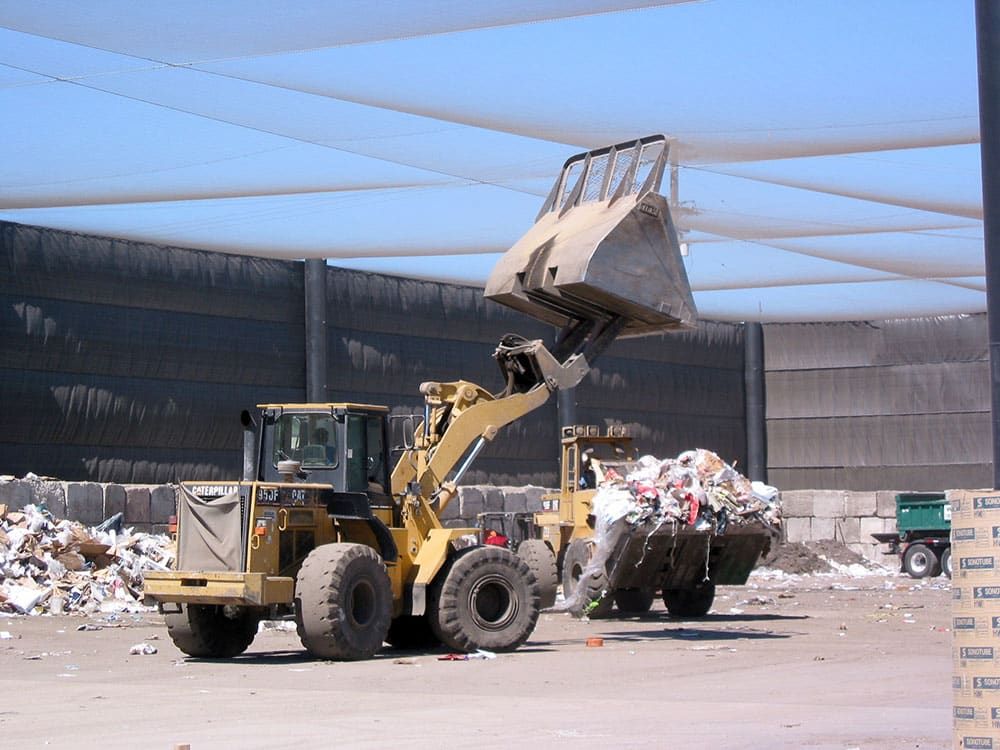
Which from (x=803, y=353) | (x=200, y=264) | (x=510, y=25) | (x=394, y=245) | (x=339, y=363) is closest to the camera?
(x=510, y=25)

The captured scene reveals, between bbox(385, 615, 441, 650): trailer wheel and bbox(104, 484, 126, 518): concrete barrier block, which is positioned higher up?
bbox(104, 484, 126, 518): concrete barrier block

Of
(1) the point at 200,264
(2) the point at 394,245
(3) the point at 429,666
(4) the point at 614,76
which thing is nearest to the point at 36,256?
(1) the point at 200,264

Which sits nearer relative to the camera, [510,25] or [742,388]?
[510,25]

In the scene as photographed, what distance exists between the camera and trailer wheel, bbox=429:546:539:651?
13.5m

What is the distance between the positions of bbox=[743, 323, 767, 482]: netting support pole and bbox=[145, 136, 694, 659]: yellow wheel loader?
20983 millimetres

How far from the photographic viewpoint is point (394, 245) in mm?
23531

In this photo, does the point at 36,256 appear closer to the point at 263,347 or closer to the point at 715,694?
the point at 263,347

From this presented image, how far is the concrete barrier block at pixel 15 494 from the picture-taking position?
21.7 metres

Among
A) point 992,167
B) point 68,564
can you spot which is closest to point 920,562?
point 68,564

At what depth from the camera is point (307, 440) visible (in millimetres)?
13867

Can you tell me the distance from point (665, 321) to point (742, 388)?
21.6 metres

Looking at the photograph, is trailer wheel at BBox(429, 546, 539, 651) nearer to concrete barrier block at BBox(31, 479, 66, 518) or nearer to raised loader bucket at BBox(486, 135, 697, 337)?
raised loader bucket at BBox(486, 135, 697, 337)

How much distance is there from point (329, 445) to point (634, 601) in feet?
24.5

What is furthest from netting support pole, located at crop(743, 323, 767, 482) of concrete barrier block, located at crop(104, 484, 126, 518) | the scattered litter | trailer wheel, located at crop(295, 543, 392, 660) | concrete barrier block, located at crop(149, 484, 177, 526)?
trailer wheel, located at crop(295, 543, 392, 660)
